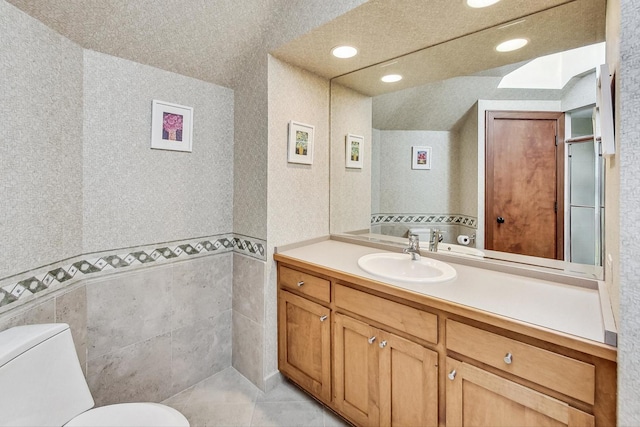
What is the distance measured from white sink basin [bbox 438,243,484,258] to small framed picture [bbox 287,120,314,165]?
3.37 ft

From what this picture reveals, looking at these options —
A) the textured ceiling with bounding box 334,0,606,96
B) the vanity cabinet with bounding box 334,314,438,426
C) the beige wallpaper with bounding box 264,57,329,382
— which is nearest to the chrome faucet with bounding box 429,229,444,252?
the vanity cabinet with bounding box 334,314,438,426

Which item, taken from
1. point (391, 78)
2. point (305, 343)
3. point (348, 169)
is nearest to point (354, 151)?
point (348, 169)

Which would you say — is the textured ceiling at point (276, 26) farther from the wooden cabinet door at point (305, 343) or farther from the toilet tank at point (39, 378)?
the wooden cabinet door at point (305, 343)

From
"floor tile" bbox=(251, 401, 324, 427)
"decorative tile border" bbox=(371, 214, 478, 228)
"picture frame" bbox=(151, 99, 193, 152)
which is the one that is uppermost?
"picture frame" bbox=(151, 99, 193, 152)

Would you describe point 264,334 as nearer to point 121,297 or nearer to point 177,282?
point 177,282

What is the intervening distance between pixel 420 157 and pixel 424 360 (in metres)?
1.12

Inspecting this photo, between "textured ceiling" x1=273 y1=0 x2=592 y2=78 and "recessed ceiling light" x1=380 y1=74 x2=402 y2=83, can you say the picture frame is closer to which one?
"textured ceiling" x1=273 y1=0 x2=592 y2=78

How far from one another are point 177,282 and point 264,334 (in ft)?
2.10

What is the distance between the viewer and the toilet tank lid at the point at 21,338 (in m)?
0.92

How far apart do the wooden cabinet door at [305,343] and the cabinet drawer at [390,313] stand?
0.17 m

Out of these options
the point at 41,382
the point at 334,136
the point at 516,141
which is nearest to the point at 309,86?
the point at 334,136

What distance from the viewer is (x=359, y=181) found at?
84.7 inches

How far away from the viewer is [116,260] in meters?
1.59

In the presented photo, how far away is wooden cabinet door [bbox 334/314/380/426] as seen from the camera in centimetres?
139
